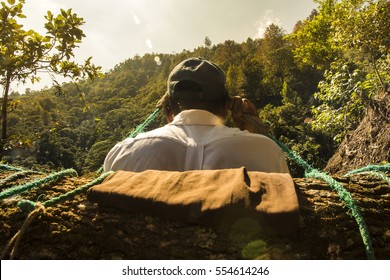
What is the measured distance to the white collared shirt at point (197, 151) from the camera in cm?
190

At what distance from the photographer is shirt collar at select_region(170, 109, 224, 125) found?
221cm

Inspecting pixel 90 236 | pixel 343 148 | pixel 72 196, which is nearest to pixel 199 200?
pixel 90 236

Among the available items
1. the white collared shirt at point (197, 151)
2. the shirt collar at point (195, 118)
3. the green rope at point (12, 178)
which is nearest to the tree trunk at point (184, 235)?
the green rope at point (12, 178)

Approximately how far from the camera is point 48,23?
11.7 ft

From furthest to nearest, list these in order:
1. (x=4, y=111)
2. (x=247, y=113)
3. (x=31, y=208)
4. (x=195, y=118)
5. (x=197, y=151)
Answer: (x=4, y=111), (x=247, y=113), (x=195, y=118), (x=197, y=151), (x=31, y=208)

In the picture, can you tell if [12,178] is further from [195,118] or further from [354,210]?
[354,210]

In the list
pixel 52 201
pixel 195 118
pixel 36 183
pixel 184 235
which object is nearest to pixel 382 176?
pixel 184 235

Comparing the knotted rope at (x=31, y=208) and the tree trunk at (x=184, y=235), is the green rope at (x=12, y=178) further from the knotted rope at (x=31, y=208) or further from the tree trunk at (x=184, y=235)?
the knotted rope at (x=31, y=208)

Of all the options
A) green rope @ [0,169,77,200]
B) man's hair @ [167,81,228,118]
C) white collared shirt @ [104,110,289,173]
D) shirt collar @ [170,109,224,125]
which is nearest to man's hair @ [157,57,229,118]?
man's hair @ [167,81,228,118]

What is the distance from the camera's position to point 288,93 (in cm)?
4412

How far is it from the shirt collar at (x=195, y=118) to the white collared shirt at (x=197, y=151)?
0.07 m

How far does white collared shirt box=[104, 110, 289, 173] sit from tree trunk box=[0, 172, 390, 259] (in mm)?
622

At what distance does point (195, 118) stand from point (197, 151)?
0.36 metres

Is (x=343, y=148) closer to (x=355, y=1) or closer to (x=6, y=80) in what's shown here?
(x=6, y=80)
